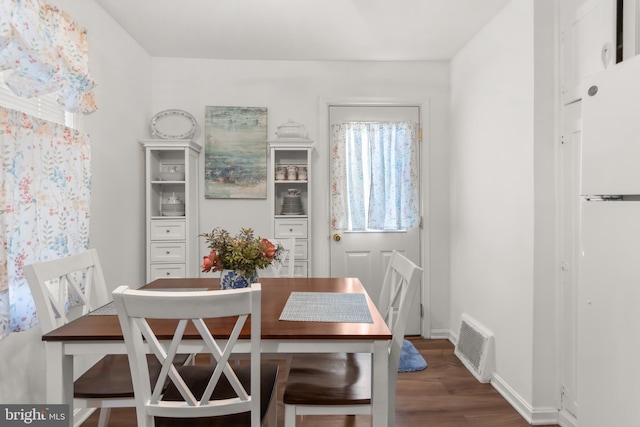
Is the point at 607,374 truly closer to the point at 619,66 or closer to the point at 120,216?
the point at 619,66

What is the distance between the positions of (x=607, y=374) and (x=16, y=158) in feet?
8.27

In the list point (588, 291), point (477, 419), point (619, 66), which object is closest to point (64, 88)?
point (619, 66)

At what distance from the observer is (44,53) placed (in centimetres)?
181

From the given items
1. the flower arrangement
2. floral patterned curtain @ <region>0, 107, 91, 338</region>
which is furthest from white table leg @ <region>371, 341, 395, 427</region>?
floral patterned curtain @ <region>0, 107, 91, 338</region>

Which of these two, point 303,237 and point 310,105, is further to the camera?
point 310,105

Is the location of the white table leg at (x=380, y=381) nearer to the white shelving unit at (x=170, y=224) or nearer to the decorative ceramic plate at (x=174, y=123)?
the white shelving unit at (x=170, y=224)

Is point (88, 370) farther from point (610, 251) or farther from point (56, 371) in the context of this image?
point (610, 251)

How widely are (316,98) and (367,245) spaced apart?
1.43m

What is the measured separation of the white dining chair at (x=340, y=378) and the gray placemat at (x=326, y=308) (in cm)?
17

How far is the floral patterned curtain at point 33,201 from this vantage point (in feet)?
5.55

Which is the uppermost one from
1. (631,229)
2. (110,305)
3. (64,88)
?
(64,88)

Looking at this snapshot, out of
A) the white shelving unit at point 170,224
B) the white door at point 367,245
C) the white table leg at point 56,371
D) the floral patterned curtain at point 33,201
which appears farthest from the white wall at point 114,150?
the white door at point 367,245

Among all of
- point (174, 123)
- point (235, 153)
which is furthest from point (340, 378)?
point (174, 123)

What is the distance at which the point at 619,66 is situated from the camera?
133 centimetres
